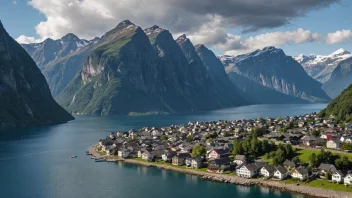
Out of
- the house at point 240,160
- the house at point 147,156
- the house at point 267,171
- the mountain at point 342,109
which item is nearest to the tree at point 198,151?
the house at point 147,156

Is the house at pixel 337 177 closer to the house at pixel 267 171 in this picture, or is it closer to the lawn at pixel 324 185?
the lawn at pixel 324 185

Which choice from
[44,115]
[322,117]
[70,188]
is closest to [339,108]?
[322,117]

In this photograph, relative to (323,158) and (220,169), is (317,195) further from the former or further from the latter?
(220,169)

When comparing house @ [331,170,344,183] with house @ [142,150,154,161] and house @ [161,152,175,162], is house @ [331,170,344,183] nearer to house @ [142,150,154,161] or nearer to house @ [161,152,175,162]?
house @ [161,152,175,162]

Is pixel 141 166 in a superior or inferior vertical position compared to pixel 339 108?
inferior

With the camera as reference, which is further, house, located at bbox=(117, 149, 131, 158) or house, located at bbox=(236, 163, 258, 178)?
house, located at bbox=(117, 149, 131, 158)

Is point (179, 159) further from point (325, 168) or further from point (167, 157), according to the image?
point (325, 168)

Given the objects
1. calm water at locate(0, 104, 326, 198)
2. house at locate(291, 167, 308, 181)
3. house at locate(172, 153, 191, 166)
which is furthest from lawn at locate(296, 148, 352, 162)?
house at locate(172, 153, 191, 166)

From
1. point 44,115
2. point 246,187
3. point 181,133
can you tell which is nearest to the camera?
point 246,187

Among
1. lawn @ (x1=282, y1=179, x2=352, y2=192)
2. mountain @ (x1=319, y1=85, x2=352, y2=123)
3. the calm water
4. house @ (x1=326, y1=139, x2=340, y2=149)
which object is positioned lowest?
the calm water
